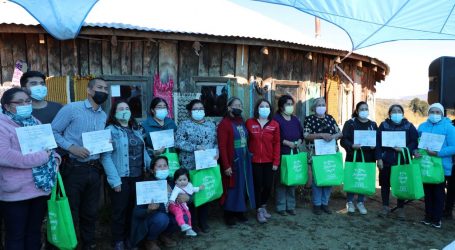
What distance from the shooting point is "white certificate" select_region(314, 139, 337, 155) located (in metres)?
5.89

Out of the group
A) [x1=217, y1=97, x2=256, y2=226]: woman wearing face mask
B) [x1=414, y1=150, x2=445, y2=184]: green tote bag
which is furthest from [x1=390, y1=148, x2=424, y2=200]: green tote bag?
[x1=217, y1=97, x2=256, y2=226]: woman wearing face mask

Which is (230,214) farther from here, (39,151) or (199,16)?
(199,16)

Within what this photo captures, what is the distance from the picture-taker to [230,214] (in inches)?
225

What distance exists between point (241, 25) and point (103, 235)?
4937mm

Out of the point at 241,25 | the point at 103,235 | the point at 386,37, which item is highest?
the point at 241,25

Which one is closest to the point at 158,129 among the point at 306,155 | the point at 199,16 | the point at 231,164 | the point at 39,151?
the point at 231,164

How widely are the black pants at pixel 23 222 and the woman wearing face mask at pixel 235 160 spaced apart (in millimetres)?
2475

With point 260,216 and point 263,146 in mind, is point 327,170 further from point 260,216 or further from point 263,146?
point 260,216

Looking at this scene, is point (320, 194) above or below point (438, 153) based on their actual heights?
below

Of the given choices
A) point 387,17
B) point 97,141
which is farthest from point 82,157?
point 387,17

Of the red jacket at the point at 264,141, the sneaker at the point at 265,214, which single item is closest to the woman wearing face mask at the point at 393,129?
the red jacket at the point at 264,141

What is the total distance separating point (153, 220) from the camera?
439 centimetres

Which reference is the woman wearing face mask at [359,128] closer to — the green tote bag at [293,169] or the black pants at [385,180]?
the black pants at [385,180]

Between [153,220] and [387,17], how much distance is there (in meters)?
3.75
